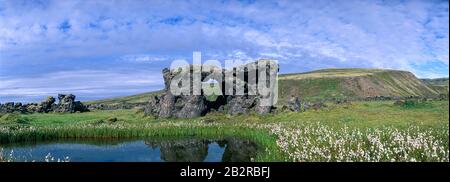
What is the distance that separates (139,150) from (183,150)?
2948 millimetres

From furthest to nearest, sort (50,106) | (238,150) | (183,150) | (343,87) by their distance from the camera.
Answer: (343,87), (50,106), (183,150), (238,150)

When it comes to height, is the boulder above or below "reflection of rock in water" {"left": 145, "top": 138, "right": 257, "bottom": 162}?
above

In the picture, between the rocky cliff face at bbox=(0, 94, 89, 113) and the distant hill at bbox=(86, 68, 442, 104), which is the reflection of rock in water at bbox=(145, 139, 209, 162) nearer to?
the rocky cliff face at bbox=(0, 94, 89, 113)

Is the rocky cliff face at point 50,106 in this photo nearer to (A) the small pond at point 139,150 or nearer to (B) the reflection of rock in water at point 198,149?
(A) the small pond at point 139,150

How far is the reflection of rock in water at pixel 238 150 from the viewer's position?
25.3 m

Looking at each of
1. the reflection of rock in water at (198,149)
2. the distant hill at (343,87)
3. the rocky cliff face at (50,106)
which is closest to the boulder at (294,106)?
the reflection of rock in water at (198,149)

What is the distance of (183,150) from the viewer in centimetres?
2969

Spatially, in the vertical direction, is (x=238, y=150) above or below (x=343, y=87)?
below

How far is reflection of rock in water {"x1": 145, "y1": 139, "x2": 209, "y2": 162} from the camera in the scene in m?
26.1

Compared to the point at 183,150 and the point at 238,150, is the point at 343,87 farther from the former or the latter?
the point at 183,150

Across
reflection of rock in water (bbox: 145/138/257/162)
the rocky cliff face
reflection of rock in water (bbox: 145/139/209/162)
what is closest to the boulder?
reflection of rock in water (bbox: 145/138/257/162)

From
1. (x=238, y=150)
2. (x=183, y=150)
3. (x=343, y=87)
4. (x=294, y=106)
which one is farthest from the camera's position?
(x=343, y=87)

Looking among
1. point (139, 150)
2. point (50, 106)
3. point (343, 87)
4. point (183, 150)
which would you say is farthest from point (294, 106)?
point (343, 87)
